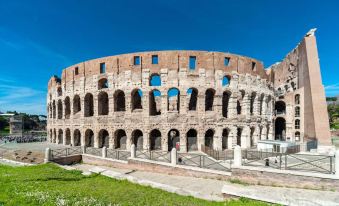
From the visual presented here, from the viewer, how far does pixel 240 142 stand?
2198 cm

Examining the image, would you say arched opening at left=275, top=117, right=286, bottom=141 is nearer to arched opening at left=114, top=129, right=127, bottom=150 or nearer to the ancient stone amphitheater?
the ancient stone amphitheater

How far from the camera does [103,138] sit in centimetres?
2295

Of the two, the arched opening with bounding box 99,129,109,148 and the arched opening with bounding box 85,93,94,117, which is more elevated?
the arched opening with bounding box 85,93,94,117

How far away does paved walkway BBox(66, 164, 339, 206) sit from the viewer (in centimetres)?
677

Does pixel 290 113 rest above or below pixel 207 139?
above

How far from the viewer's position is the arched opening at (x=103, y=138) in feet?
72.2

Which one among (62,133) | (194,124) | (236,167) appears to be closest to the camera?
(236,167)

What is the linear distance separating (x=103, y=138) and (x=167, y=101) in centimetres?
881

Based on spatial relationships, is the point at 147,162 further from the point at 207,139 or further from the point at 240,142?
the point at 240,142

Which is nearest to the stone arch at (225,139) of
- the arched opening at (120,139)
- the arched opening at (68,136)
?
the arched opening at (120,139)

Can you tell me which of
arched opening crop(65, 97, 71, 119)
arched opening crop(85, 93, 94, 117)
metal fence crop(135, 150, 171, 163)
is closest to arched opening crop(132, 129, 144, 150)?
metal fence crop(135, 150, 171, 163)

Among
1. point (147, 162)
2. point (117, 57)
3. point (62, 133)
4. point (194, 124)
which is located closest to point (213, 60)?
point (194, 124)

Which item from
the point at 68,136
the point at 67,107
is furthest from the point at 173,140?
the point at 67,107

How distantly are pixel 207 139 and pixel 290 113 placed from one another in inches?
585
